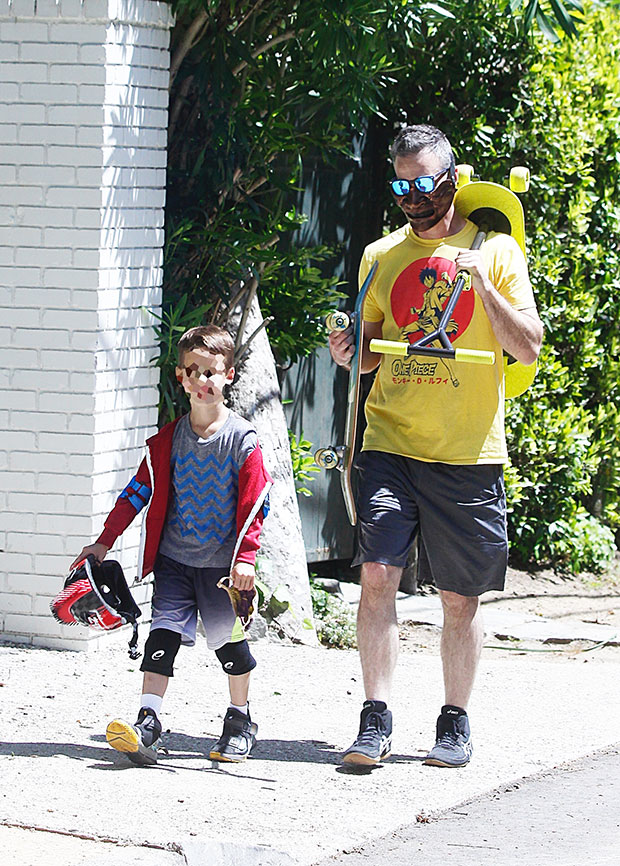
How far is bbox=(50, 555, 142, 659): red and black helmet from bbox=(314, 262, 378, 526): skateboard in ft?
2.61

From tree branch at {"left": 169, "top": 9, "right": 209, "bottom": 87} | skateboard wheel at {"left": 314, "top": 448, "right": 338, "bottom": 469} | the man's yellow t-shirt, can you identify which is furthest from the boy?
tree branch at {"left": 169, "top": 9, "right": 209, "bottom": 87}

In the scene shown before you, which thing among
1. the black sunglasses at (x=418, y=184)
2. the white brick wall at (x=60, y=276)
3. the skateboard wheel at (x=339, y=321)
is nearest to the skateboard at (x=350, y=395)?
the skateboard wheel at (x=339, y=321)

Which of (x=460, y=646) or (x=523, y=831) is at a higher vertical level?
(x=460, y=646)

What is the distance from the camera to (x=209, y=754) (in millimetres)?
4824

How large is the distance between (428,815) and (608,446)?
5.15m

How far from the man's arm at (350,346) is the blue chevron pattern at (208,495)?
0.54m

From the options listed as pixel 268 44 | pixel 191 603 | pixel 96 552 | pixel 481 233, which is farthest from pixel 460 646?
pixel 268 44

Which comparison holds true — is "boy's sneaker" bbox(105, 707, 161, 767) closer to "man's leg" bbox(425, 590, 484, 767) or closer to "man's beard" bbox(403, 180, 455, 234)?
"man's leg" bbox(425, 590, 484, 767)

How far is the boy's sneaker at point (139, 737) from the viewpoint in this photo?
4520 millimetres

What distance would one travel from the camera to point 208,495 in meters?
4.77

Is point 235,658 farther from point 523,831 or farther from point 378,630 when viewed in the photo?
point 523,831

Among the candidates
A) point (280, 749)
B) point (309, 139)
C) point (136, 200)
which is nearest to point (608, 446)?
point (309, 139)

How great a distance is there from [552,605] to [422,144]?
4060 millimetres

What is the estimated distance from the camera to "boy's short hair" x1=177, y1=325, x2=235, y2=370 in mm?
4785
